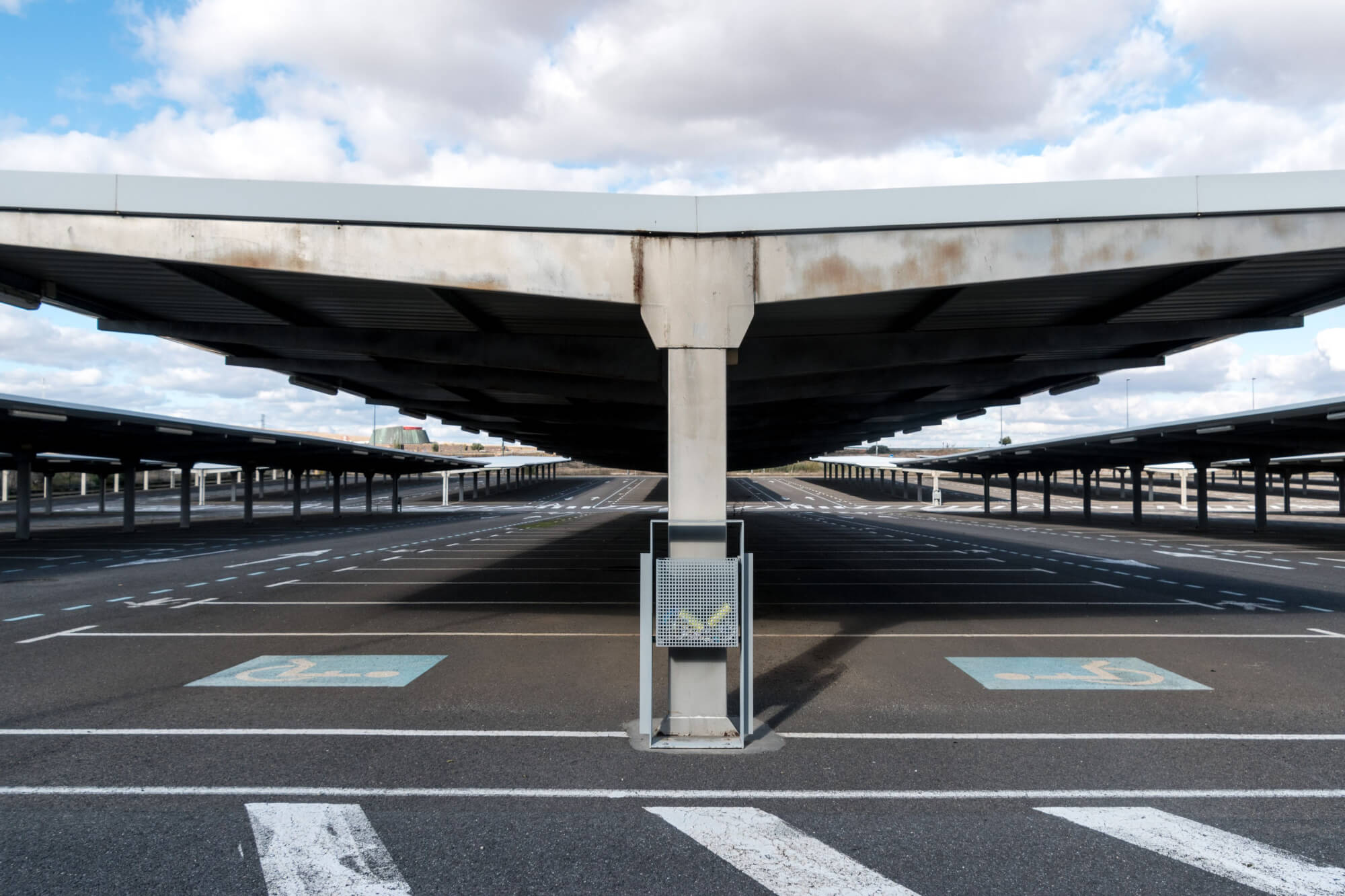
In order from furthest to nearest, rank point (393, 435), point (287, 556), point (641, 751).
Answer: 1. point (393, 435)
2. point (287, 556)
3. point (641, 751)

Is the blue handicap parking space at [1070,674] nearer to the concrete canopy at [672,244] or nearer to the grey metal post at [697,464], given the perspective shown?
the grey metal post at [697,464]

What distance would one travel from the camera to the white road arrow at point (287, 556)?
894 inches

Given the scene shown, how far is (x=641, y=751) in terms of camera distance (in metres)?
6.90

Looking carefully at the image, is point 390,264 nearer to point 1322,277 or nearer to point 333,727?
point 333,727

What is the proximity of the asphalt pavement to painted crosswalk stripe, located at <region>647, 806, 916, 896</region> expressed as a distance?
2 cm

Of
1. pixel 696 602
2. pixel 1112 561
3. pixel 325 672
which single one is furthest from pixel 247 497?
pixel 696 602

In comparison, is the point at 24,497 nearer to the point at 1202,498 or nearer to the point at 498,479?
the point at 1202,498

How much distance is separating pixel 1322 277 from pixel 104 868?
43.8 ft

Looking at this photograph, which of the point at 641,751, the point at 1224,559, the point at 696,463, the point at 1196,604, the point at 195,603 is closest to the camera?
the point at 641,751

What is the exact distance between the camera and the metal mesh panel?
7.07m

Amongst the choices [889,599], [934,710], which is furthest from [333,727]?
[889,599]

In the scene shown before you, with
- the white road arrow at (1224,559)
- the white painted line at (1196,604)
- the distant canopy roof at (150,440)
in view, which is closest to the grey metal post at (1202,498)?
the white road arrow at (1224,559)

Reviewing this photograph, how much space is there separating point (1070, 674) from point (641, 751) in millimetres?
5883

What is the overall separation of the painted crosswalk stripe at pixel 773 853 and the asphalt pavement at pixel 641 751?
0.08ft
